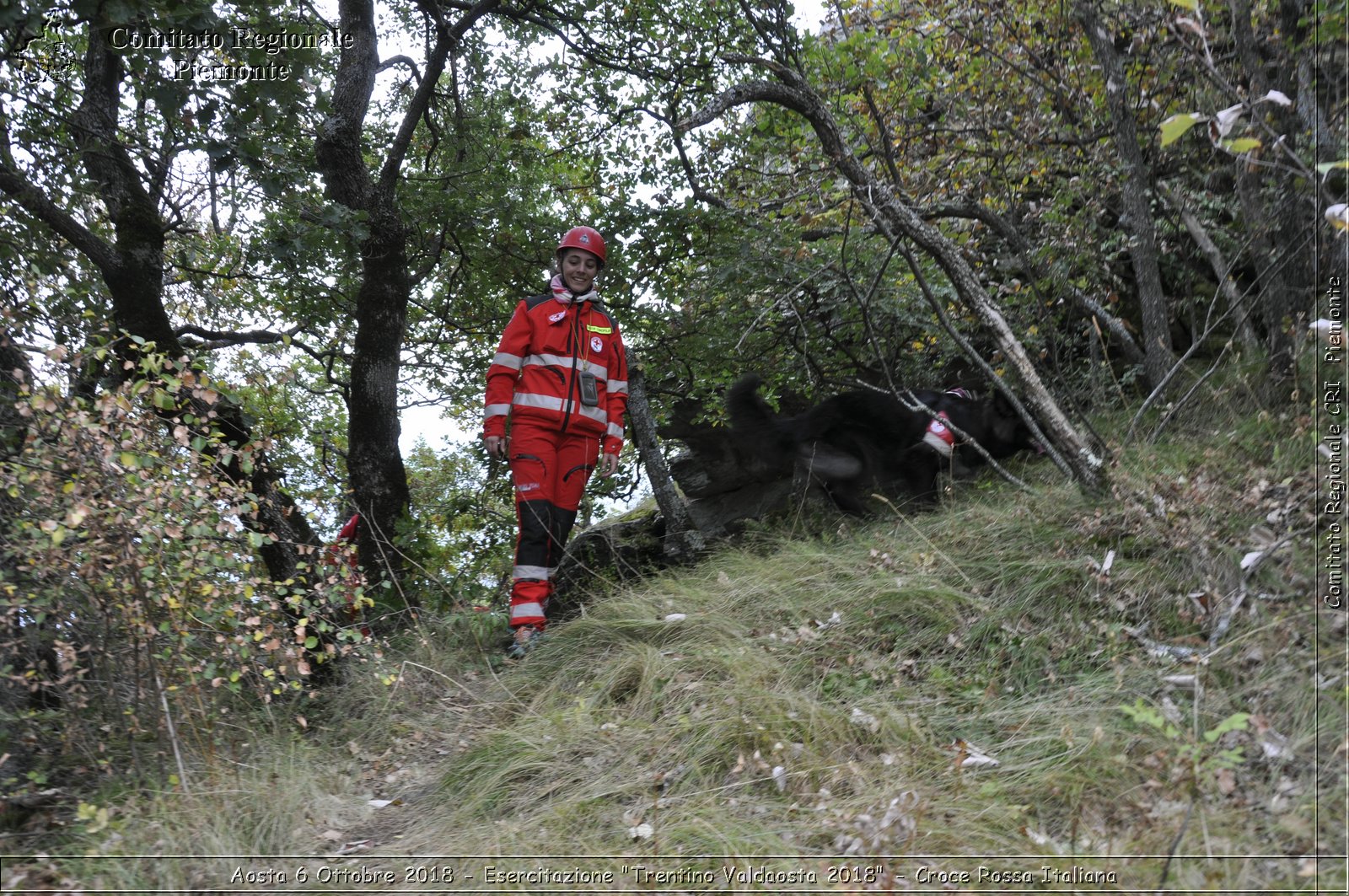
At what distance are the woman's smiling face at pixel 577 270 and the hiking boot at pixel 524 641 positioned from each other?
198 centimetres

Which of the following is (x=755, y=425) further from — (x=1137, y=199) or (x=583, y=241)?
(x=1137, y=199)

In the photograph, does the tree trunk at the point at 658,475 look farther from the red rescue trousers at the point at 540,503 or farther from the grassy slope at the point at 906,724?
the grassy slope at the point at 906,724

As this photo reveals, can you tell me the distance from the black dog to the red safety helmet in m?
1.24

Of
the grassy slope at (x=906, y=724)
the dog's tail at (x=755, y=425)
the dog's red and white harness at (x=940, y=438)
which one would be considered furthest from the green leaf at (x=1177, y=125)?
the dog's tail at (x=755, y=425)

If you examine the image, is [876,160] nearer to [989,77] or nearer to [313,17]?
[989,77]

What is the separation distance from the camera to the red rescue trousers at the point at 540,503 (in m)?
4.82

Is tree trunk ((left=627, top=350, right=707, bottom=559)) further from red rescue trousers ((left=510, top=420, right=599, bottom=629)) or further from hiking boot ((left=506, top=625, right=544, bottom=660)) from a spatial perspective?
hiking boot ((left=506, top=625, right=544, bottom=660))

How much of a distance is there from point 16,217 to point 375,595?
295cm

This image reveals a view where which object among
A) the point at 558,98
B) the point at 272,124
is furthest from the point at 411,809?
the point at 558,98

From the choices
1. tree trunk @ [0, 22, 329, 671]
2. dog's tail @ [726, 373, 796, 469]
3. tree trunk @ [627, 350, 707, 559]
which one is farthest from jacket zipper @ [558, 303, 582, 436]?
tree trunk @ [0, 22, 329, 671]

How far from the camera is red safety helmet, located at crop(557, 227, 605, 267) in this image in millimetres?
5109

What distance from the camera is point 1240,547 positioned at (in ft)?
10.8

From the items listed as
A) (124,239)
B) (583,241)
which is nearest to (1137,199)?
(583,241)

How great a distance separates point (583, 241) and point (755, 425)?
1604 millimetres
